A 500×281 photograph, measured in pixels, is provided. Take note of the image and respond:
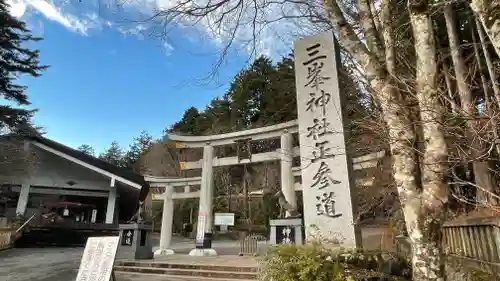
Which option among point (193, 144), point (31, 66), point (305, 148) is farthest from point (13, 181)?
point (305, 148)

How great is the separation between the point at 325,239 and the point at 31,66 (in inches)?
708

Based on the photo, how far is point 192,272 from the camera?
29.2ft

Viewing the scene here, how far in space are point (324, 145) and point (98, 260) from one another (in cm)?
467

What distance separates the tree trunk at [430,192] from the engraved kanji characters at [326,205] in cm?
345

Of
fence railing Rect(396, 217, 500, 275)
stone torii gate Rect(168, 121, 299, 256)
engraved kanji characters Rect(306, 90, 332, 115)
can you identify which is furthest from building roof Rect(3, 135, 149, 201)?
fence railing Rect(396, 217, 500, 275)

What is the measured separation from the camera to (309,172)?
678 cm

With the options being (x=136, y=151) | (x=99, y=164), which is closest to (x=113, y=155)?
(x=136, y=151)

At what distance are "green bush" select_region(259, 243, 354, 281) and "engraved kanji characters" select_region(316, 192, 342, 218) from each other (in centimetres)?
148

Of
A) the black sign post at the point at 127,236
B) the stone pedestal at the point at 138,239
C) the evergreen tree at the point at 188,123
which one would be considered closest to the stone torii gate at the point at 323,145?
the stone pedestal at the point at 138,239

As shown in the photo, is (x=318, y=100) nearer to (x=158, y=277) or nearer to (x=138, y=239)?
(x=158, y=277)

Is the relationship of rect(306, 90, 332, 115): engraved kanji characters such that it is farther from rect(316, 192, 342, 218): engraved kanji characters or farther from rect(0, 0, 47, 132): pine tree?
rect(0, 0, 47, 132): pine tree

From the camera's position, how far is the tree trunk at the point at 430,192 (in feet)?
8.82

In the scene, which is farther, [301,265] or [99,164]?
[99,164]

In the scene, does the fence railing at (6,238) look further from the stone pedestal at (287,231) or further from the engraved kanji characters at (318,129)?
the engraved kanji characters at (318,129)
